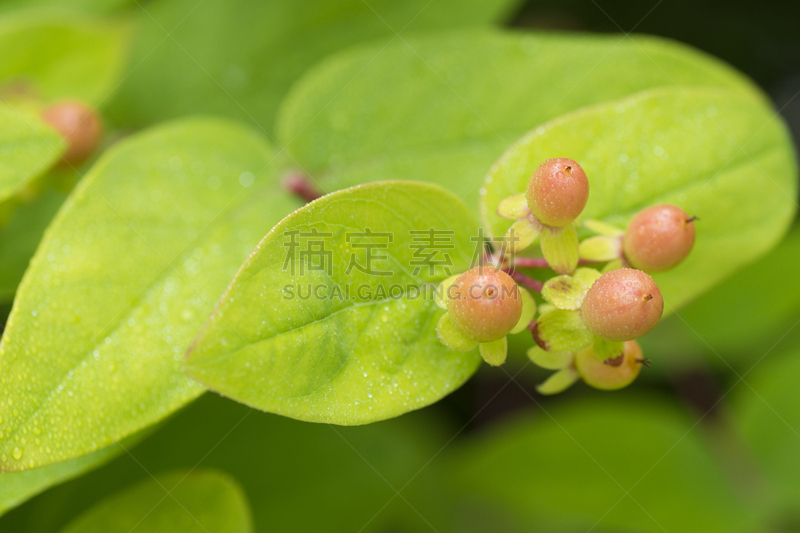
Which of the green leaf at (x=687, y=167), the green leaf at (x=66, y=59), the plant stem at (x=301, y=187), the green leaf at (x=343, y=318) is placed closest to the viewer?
the green leaf at (x=343, y=318)

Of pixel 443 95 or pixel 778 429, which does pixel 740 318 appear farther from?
pixel 443 95

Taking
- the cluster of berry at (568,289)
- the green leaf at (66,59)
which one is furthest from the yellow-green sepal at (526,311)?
the green leaf at (66,59)

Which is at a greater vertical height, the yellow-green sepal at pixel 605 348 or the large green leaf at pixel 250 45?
the yellow-green sepal at pixel 605 348

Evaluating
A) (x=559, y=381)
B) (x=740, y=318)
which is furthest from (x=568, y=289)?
(x=740, y=318)

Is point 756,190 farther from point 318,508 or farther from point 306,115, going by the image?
point 318,508

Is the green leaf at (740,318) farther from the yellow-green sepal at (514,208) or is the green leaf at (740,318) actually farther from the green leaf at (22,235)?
the green leaf at (22,235)
